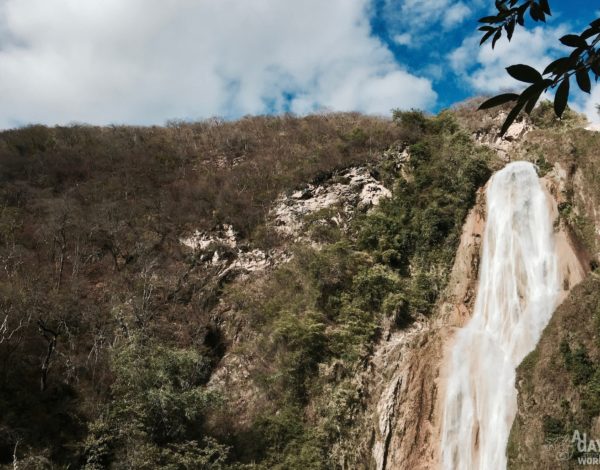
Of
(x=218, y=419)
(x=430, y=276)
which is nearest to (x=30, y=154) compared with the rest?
(x=218, y=419)

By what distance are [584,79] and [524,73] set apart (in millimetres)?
275

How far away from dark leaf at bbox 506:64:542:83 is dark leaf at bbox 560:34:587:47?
0.19 meters

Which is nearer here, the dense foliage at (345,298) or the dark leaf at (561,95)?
the dark leaf at (561,95)

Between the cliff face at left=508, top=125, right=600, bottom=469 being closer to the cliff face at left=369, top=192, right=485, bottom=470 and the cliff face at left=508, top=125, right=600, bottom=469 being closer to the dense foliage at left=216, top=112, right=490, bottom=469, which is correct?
the cliff face at left=369, top=192, right=485, bottom=470

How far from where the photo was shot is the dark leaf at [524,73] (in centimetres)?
154

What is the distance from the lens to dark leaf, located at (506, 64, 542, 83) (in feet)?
5.06

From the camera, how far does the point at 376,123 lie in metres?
34.3

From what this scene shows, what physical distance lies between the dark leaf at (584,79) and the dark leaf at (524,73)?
20 centimetres

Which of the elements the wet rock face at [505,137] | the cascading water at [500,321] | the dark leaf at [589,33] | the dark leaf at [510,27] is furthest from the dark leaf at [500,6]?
the wet rock face at [505,137]

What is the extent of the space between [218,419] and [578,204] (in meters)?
17.4

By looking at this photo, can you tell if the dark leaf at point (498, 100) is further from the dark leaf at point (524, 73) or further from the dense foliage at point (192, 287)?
the dense foliage at point (192, 287)

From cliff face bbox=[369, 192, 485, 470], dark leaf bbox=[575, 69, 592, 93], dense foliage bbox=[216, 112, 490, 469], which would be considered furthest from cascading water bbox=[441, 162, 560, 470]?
dark leaf bbox=[575, 69, 592, 93]

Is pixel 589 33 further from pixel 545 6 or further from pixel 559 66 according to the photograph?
pixel 545 6

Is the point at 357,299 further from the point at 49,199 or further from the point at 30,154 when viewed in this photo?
the point at 30,154
